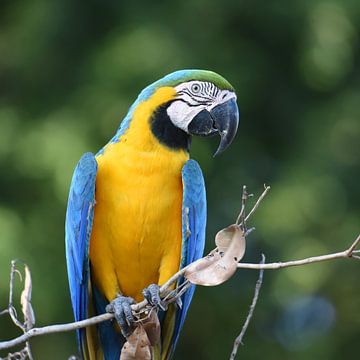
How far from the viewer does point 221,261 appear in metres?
2.12

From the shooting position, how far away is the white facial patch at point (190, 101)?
118 inches

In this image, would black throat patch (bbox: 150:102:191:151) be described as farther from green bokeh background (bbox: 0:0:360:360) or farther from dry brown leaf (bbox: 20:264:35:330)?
green bokeh background (bbox: 0:0:360:360)

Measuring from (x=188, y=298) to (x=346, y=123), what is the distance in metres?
2.84

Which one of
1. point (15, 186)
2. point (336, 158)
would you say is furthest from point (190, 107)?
point (336, 158)

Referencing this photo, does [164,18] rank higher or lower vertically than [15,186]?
higher

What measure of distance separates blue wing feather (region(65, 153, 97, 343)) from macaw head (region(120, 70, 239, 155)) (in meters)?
0.26

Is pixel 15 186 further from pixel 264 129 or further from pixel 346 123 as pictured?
pixel 346 123

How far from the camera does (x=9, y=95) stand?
18.4ft

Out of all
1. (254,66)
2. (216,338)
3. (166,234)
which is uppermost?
(254,66)

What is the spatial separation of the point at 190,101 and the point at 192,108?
0.08 ft

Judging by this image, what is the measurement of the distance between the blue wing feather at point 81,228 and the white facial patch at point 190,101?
0.30 m

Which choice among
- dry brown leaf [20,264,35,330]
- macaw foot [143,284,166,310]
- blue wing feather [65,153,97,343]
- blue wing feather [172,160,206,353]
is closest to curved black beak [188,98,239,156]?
blue wing feather [172,160,206,353]

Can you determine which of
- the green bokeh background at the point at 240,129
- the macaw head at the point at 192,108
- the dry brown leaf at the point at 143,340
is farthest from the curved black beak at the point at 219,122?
the green bokeh background at the point at 240,129

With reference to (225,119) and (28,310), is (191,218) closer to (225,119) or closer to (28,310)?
(225,119)
